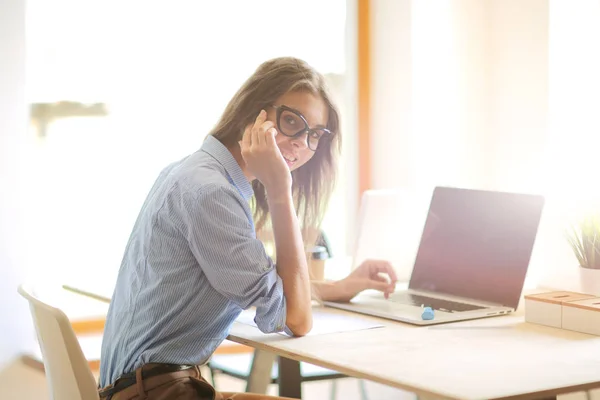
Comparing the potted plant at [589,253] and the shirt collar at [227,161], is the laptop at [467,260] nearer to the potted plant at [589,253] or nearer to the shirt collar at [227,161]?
the potted plant at [589,253]

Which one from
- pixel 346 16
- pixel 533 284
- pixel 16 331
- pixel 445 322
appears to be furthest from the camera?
pixel 346 16

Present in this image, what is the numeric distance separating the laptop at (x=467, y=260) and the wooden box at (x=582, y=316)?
222mm

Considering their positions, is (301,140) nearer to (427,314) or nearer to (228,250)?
(228,250)

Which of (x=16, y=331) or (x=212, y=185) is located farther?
(x=16, y=331)

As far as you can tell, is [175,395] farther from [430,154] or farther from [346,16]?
[346,16]

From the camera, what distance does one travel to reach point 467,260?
7.59 feet

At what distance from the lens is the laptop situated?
215cm

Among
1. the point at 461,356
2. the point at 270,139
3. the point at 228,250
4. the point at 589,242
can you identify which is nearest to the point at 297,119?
the point at 270,139

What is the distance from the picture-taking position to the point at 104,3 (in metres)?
3.29

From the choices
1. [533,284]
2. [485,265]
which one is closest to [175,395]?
[485,265]

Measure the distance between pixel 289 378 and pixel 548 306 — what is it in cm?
62

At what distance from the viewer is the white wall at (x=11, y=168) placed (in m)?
3.04

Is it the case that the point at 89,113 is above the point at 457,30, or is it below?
below

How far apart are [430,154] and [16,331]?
1572 mm
